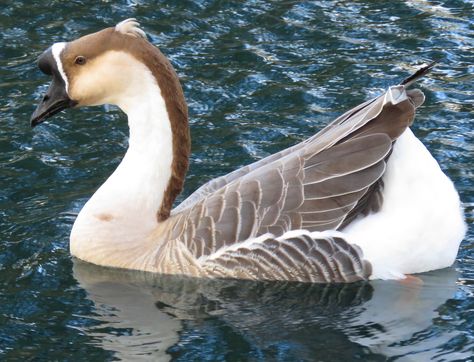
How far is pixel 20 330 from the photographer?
6875mm

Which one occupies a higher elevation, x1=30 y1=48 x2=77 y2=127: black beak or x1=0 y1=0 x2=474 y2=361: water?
x1=30 y1=48 x2=77 y2=127: black beak

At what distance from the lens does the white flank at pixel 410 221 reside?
7.48 meters

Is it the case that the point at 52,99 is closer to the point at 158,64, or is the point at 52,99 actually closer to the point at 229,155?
the point at 158,64

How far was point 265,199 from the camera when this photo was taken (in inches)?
294

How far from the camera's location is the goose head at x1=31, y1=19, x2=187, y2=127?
7586 millimetres

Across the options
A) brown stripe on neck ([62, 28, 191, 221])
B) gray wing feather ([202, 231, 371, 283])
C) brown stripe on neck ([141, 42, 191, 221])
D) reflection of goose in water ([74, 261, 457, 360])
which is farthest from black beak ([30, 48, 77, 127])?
gray wing feather ([202, 231, 371, 283])

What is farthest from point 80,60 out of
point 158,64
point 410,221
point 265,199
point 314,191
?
point 410,221

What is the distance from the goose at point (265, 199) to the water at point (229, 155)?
0.16m

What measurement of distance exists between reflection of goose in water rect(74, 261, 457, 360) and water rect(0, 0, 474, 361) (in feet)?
0.04

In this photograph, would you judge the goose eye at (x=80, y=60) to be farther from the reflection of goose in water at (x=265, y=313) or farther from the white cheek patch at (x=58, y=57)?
the reflection of goose in water at (x=265, y=313)

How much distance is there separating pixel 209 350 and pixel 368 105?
2204mm

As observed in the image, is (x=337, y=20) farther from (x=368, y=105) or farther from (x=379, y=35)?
(x=368, y=105)

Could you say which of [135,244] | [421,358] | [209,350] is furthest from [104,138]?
[421,358]

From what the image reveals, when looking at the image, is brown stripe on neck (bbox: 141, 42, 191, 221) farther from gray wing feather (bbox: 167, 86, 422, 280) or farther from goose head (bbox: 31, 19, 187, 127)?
gray wing feather (bbox: 167, 86, 422, 280)
